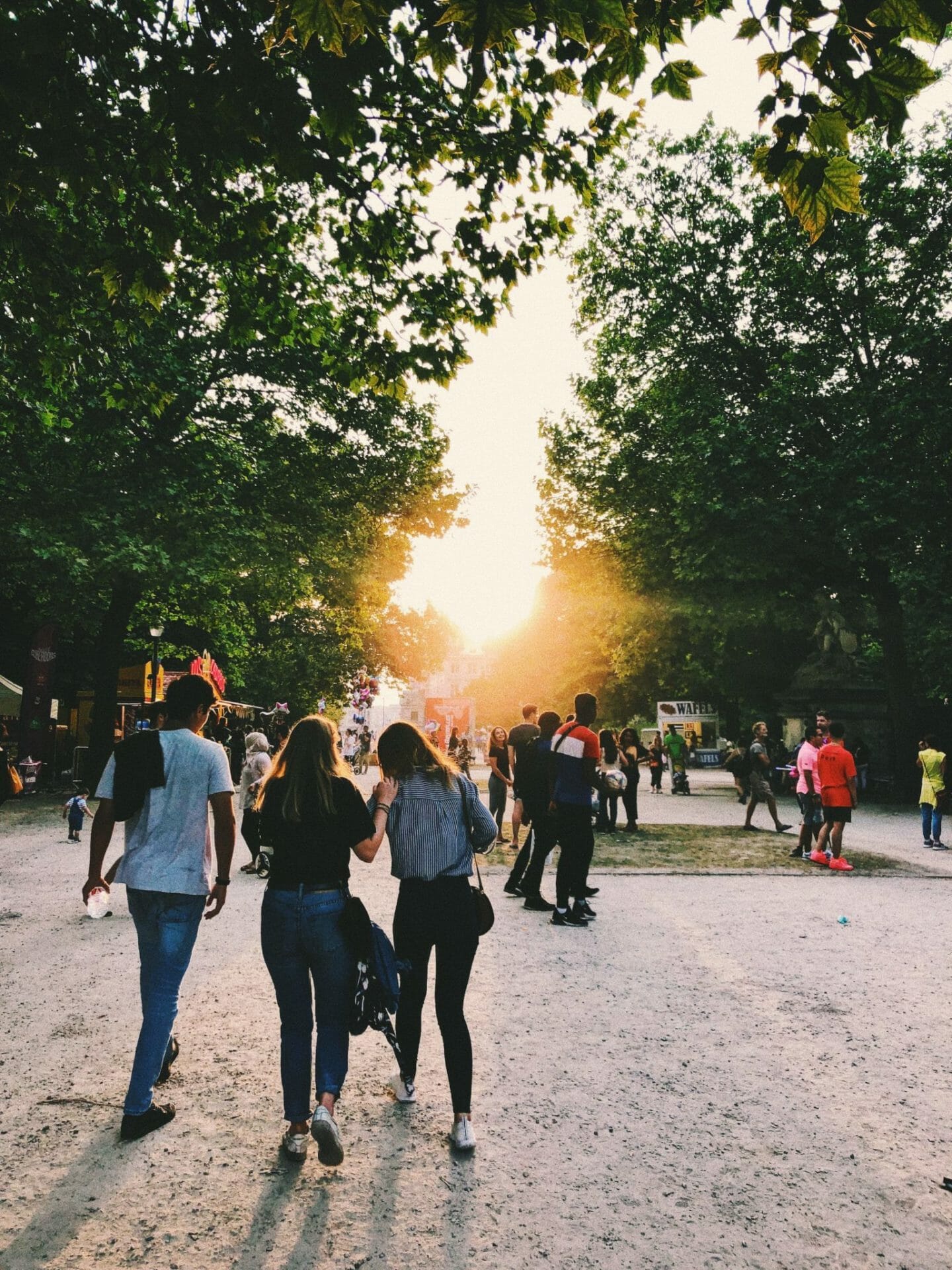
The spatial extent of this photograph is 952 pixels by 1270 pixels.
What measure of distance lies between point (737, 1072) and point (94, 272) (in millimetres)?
6256

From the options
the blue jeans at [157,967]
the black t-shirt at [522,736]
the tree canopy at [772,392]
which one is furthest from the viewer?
the tree canopy at [772,392]

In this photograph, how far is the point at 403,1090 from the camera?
395cm

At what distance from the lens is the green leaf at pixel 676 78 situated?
143 inches

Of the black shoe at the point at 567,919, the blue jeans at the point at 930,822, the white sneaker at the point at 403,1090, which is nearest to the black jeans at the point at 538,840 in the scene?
the black shoe at the point at 567,919

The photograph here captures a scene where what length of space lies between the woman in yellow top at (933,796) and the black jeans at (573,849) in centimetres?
822

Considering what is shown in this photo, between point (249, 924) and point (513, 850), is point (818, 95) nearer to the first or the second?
point (249, 924)

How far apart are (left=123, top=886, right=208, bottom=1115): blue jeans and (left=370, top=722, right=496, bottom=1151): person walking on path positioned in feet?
3.14

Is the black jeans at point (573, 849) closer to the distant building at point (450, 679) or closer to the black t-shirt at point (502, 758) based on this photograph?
the black t-shirt at point (502, 758)

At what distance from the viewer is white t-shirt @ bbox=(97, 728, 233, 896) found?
3695 mm

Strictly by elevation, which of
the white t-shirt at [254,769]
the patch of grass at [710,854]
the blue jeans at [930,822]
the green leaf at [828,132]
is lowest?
the patch of grass at [710,854]

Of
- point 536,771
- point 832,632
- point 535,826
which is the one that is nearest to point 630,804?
point 536,771

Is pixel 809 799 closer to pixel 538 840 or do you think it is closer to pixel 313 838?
pixel 538 840

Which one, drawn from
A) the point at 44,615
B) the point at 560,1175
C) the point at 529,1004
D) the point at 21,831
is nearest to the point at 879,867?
the point at 529,1004

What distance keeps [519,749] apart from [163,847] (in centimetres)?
700
